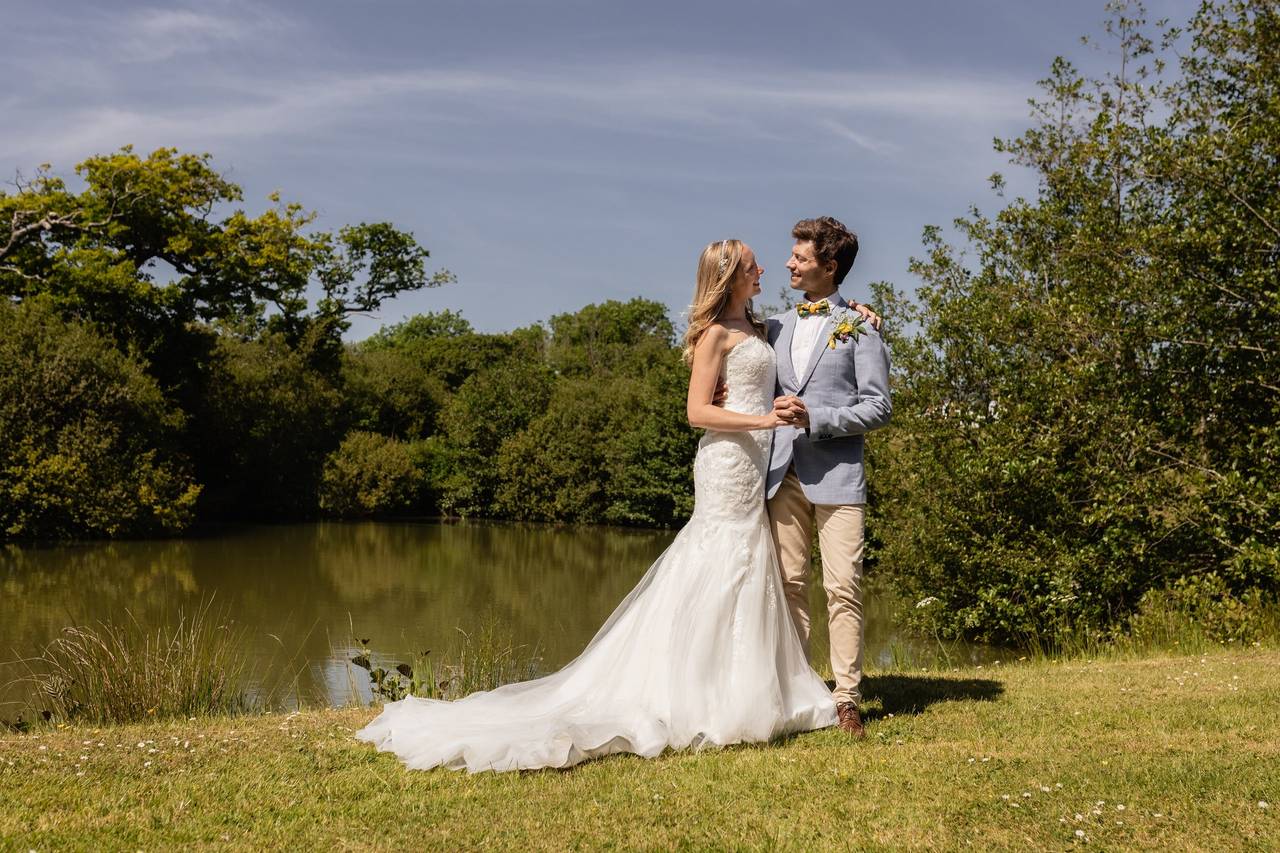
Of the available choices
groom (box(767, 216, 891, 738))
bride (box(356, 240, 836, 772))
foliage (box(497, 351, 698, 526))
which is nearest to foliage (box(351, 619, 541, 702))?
bride (box(356, 240, 836, 772))

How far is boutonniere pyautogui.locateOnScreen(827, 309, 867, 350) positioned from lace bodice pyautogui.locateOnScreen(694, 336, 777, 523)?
1.12 ft

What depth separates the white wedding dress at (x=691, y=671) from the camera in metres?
4.89

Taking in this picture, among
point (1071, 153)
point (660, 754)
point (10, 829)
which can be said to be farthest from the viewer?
point (1071, 153)

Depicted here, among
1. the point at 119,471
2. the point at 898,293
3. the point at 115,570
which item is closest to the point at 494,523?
the point at 119,471

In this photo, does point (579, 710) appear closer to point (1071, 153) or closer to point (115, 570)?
point (1071, 153)

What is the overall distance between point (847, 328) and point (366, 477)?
37.2 meters

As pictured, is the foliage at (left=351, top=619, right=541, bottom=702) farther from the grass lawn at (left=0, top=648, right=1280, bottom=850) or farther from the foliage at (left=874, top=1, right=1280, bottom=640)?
the foliage at (left=874, top=1, right=1280, bottom=640)

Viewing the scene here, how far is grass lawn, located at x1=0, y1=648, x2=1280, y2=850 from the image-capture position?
383cm

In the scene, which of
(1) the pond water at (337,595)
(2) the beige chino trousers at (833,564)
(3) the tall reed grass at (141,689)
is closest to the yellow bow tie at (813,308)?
(2) the beige chino trousers at (833,564)

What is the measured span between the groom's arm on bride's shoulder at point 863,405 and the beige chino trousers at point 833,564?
408 millimetres

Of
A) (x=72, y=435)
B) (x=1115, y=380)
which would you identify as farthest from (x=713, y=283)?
(x=72, y=435)

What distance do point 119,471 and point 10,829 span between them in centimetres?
2735

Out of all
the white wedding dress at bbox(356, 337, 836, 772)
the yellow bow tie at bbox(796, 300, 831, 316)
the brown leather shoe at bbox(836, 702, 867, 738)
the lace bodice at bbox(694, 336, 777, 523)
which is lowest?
the brown leather shoe at bbox(836, 702, 867, 738)

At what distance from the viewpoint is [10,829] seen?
3863 mm
